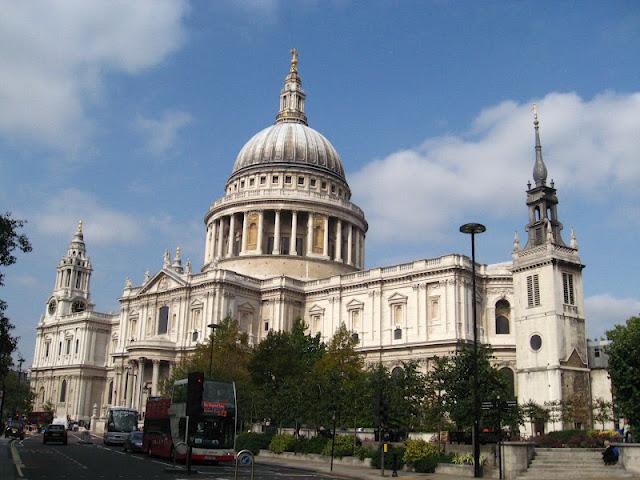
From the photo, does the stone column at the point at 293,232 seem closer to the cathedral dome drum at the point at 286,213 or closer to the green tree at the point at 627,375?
the cathedral dome drum at the point at 286,213

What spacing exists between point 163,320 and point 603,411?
162ft

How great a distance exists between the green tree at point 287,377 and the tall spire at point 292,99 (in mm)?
45897

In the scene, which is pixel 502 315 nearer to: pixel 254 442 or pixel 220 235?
A: pixel 254 442

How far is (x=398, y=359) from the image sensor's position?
68438 millimetres

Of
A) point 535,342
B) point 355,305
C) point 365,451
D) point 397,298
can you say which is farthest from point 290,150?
point 365,451

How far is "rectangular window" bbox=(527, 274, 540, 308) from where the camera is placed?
56188 millimetres

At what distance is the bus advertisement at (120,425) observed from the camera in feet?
185

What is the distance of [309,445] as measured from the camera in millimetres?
43250

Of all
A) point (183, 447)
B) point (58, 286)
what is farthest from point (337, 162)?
point (183, 447)

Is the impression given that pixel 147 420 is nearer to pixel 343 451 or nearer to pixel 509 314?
pixel 343 451

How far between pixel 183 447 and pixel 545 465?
1739 cm

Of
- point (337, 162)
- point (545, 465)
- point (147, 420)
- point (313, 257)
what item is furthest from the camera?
point (337, 162)

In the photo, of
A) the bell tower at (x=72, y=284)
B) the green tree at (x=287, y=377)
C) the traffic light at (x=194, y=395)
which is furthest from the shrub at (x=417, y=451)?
the bell tower at (x=72, y=284)

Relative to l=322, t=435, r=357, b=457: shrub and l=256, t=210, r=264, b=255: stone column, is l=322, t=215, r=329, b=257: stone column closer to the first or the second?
l=256, t=210, r=264, b=255: stone column
